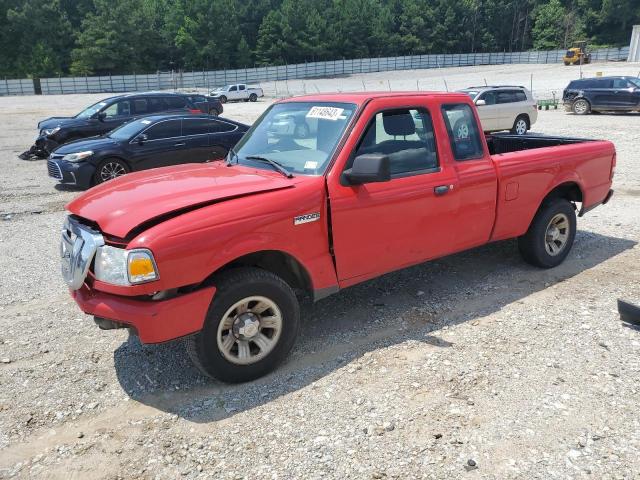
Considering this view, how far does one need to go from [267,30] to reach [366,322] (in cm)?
9621

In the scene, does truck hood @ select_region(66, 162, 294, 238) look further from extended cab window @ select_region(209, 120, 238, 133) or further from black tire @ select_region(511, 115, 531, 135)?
black tire @ select_region(511, 115, 531, 135)

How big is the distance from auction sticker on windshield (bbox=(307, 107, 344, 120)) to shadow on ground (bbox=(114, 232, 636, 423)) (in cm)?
176

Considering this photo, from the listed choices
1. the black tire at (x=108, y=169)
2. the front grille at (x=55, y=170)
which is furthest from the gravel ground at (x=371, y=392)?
the front grille at (x=55, y=170)

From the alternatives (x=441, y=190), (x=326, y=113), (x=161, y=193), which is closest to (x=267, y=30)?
(x=326, y=113)

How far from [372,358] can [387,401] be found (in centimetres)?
57

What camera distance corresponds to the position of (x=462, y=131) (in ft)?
15.8

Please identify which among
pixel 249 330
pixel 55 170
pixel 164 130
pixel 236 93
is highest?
pixel 164 130

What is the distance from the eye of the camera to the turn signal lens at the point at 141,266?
3174 mm

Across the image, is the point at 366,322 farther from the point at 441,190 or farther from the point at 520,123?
the point at 520,123

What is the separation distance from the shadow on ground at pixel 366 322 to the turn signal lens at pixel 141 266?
3.13ft

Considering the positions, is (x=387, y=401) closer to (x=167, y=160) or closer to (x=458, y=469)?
(x=458, y=469)

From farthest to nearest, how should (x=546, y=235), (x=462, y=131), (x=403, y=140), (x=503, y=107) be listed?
(x=503, y=107), (x=546, y=235), (x=462, y=131), (x=403, y=140)

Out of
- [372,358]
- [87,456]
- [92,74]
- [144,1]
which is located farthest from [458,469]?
[144,1]

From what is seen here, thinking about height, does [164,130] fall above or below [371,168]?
below
